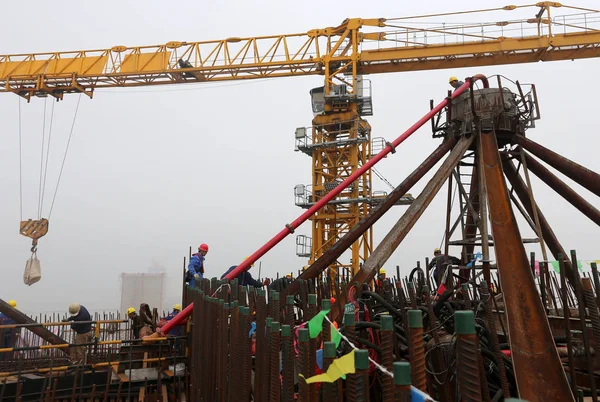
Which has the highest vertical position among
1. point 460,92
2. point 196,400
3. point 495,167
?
point 460,92

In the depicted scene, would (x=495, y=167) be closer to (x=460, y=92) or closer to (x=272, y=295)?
(x=460, y=92)

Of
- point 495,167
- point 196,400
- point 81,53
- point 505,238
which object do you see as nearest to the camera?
point 196,400

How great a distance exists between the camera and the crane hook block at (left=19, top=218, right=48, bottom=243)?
21062mm

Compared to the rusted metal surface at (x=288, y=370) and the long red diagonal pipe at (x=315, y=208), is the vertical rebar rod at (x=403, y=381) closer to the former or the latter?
the rusted metal surface at (x=288, y=370)

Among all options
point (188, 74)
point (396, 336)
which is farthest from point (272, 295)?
point (188, 74)

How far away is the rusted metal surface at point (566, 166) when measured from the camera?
348 inches

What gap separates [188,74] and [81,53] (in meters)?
7.45

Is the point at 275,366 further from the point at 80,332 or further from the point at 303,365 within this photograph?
the point at 80,332

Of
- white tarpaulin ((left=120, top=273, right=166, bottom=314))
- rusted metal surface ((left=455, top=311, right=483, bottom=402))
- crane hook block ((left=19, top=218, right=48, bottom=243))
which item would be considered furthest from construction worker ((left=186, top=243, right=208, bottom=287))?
white tarpaulin ((left=120, top=273, right=166, bottom=314))

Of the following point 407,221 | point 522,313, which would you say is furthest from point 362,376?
point 407,221

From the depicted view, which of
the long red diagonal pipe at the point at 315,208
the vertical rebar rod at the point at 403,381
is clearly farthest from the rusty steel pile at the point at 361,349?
the long red diagonal pipe at the point at 315,208

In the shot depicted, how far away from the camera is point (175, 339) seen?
7660mm

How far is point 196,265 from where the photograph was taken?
941cm

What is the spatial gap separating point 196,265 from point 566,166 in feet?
26.0
